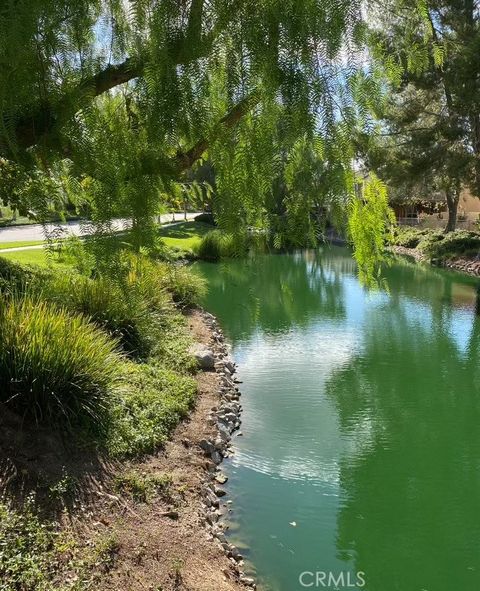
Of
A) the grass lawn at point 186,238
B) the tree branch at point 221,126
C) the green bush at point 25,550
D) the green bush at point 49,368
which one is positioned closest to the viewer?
the tree branch at point 221,126

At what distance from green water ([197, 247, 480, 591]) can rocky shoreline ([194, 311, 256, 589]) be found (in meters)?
0.16

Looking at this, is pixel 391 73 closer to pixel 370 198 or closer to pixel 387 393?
pixel 370 198

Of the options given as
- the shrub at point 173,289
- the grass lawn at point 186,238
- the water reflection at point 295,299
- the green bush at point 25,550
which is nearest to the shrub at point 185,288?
the shrub at point 173,289

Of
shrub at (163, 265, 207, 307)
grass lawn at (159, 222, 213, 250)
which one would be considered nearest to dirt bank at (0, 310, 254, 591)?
shrub at (163, 265, 207, 307)

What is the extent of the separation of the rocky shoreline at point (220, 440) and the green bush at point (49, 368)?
1529 millimetres

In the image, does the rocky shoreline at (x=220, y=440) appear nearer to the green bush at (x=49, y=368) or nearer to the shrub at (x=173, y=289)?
the shrub at (x=173, y=289)

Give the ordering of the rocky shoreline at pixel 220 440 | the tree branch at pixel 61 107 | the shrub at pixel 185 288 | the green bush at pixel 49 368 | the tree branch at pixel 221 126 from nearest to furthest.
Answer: the tree branch at pixel 221 126 → the tree branch at pixel 61 107 → the rocky shoreline at pixel 220 440 → the green bush at pixel 49 368 → the shrub at pixel 185 288

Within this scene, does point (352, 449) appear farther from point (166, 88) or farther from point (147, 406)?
point (166, 88)

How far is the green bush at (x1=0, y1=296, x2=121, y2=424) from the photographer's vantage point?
533 centimetres

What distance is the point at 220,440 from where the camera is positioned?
7.46 m

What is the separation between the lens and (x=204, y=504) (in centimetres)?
573

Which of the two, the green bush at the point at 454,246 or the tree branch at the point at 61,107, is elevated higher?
the tree branch at the point at 61,107

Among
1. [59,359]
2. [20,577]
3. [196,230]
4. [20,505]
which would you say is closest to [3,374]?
[59,359]

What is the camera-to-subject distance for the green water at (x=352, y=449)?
17.2 feet
